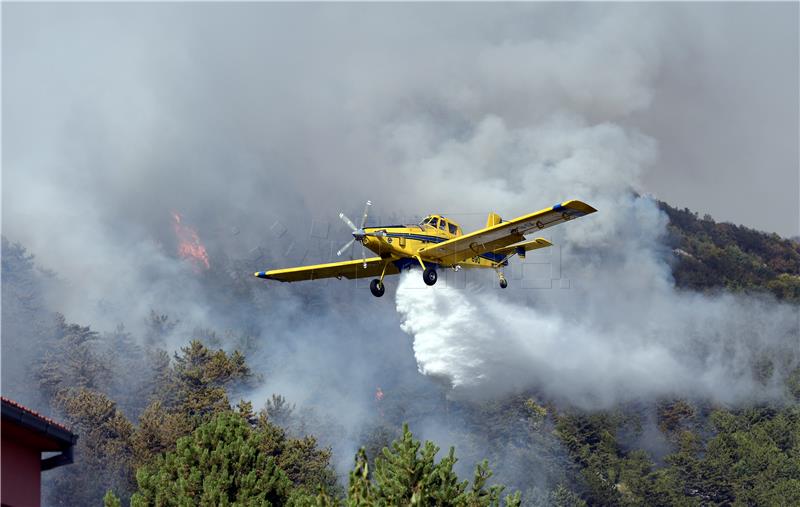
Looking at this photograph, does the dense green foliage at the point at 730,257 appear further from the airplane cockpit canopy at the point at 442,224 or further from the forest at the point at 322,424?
the airplane cockpit canopy at the point at 442,224

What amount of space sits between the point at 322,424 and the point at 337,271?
1607 inches

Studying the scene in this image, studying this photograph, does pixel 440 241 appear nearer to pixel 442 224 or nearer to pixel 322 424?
pixel 442 224

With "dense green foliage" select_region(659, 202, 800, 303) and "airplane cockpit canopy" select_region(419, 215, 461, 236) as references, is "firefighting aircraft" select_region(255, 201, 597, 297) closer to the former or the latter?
"airplane cockpit canopy" select_region(419, 215, 461, 236)

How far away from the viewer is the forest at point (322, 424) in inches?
2489

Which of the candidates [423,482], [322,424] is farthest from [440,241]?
[322,424]

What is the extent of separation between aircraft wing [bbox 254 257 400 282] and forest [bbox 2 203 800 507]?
25.8 feet

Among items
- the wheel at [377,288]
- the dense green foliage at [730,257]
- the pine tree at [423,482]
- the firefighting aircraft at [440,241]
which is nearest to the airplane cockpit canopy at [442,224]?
the firefighting aircraft at [440,241]

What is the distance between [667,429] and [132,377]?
56861mm

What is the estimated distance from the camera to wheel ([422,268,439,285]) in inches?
1686

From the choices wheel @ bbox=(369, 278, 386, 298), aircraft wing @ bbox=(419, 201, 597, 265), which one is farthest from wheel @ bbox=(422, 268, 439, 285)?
wheel @ bbox=(369, 278, 386, 298)

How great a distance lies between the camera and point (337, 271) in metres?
49.0

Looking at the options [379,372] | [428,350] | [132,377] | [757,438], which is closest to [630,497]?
[757,438]

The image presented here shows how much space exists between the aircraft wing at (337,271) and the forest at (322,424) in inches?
309

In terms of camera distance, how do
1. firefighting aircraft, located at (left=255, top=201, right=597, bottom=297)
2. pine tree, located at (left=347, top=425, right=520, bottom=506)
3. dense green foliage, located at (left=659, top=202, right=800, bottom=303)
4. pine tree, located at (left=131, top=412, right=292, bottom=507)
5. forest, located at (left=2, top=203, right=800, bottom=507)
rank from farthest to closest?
dense green foliage, located at (left=659, top=202, right=800, bottom=303)
forest, located at (left=2, top=203, right=800, bottom=507)
firefighting aircraft, located at (left=255, top=201, right=597, bottom=297)
pine tree, located at (left=131, top=412, right=292, bottom=507)
pine tree, located at (left=347, top=425, right=520, bottom=506)
